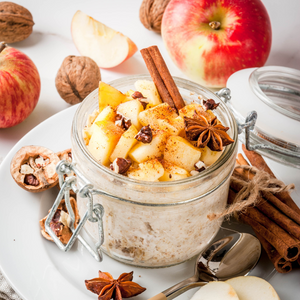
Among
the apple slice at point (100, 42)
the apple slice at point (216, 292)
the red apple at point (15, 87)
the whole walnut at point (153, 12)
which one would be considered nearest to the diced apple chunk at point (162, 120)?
the apple slice at point (216, 292)

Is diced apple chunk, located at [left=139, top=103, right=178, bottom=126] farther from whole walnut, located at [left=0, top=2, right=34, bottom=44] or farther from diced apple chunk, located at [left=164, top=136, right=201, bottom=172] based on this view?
whole walnut, located at [left=0, top=2, right=34, bottom=44]

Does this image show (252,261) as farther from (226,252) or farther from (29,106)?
(29,106)

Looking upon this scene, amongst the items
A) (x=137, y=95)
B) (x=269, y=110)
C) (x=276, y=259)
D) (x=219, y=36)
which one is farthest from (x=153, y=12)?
(x=276, y=259)

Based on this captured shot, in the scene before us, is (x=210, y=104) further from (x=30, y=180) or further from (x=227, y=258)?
(x=30, y=180)

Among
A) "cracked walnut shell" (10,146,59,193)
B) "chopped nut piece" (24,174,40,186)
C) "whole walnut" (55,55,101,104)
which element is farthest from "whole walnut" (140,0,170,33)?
"chopped nut piece" (24,174,40,186)

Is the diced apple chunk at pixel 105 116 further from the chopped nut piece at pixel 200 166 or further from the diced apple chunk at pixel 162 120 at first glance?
the chopped nut piece at pixel 200 166

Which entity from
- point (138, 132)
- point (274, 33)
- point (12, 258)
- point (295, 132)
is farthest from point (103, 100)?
point (274, 33)
